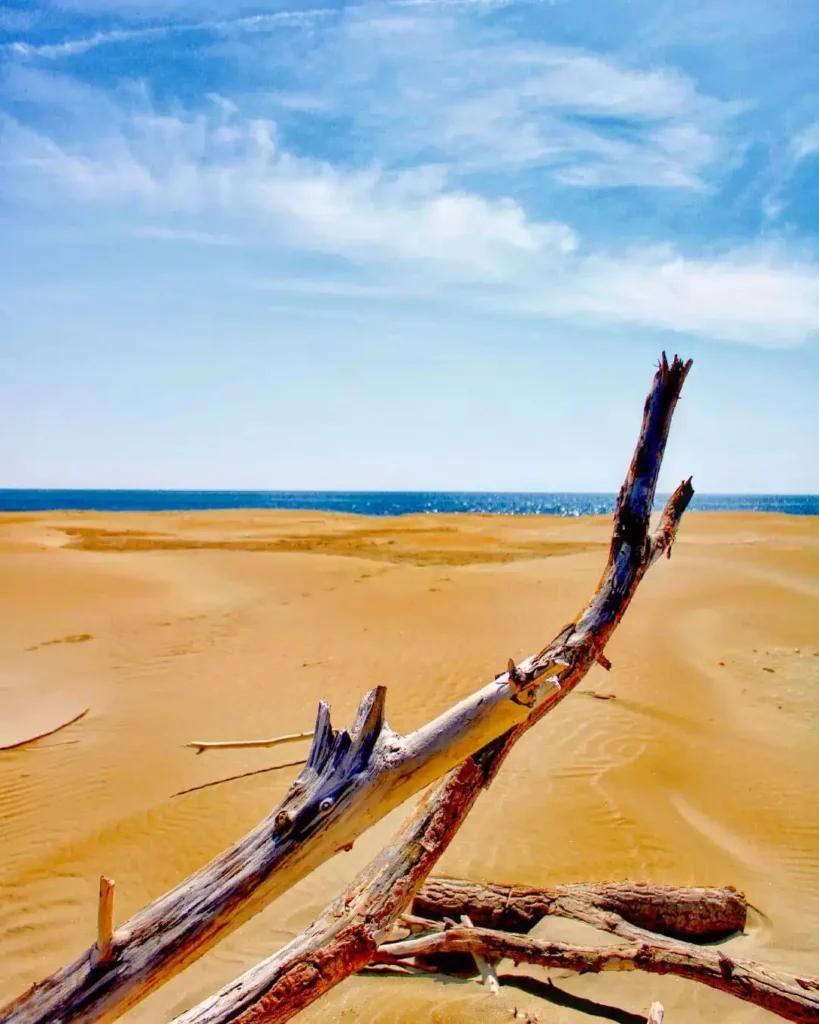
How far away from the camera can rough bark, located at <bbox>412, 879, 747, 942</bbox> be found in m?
4.14

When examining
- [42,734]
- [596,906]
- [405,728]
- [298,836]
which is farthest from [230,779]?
[298,836]

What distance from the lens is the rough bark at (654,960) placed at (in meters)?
3.18

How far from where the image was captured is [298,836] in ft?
7.28

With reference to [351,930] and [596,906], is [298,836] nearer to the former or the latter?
[351,930]

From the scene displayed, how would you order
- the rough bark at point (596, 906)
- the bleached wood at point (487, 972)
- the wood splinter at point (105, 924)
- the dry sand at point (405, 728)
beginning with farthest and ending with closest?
the dry sand at point (405, 728)
the rough bark at point (596, 906)
the bleached wood at point (487, 972)
the wood splinter at point (105, 924)

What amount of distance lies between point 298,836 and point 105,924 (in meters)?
0.60

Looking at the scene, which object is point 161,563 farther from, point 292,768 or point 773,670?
point 773,670

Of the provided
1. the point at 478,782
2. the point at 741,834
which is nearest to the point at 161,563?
the point at 741,834

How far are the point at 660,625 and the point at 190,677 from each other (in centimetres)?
958

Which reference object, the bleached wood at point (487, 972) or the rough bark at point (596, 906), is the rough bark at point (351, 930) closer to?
the bleached wood at point (487, 972)

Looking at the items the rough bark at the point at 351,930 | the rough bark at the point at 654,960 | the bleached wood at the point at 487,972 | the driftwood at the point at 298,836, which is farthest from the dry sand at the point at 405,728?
the driftwood at the point at 298,836

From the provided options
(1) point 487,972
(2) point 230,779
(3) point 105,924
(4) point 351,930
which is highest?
(3) point 105,924

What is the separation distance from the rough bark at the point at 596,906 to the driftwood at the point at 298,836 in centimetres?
177

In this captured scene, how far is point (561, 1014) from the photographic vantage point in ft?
11.8
